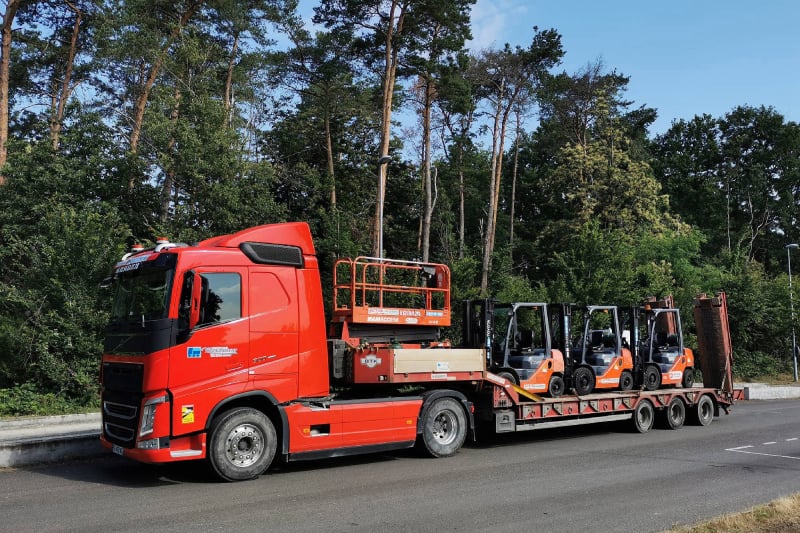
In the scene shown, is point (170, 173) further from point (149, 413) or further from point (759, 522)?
point (759, 522)

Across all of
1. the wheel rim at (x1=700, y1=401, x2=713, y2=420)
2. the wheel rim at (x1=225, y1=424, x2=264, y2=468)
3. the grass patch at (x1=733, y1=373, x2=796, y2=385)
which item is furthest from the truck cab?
the grass patch at (x1=733, y1=373, x2=796, y2=385)

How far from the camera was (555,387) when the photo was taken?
1355 cm

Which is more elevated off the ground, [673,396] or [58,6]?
[58,6]

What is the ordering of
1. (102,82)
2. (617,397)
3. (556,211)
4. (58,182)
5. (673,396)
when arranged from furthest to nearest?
(556,211)
(102,82)
(58,182)
(673,396)
(617,397)

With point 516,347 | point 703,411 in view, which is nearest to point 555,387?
point 516,347

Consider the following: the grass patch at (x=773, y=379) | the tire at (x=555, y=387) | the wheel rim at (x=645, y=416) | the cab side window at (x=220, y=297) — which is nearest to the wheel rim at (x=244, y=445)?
the cab side window at (x=220, y=297)

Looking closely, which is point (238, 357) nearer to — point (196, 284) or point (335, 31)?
point (196, 284)

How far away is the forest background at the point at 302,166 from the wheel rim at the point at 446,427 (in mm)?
10719

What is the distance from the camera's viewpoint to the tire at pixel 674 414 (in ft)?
48.6

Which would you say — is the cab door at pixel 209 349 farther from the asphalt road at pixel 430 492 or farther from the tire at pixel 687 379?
the tire at pixel 687 379

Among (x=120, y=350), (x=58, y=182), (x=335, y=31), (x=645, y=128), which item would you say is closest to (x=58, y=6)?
(x=58, y=182)

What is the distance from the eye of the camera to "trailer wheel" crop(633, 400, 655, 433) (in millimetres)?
14078

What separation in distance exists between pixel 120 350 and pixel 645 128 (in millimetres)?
44828

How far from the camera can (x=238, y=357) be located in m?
8.63
